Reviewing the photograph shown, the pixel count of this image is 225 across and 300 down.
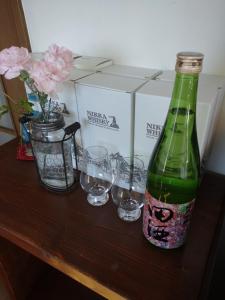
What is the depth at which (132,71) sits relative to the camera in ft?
2.06

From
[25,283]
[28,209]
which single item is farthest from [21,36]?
[25,283]

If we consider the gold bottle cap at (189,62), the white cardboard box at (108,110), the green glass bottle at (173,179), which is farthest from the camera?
the white cardboard box at (108,110)

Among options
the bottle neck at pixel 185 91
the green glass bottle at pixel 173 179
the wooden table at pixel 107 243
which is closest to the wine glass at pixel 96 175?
the wooden table at pixel 107 243

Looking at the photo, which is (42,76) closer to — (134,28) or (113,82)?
(113,82)

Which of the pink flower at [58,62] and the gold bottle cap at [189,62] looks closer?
the gold bottle cap at [189,62]

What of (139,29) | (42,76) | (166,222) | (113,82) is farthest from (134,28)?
(166,222)

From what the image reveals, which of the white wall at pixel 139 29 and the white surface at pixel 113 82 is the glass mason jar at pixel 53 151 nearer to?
the white surface at pixel 113 82

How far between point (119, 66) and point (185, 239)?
1.60ft

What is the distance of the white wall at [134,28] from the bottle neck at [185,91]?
0.27m

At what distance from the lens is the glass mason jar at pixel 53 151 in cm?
54

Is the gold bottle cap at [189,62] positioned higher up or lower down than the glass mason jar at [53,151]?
higher up

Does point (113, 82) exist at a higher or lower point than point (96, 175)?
higher

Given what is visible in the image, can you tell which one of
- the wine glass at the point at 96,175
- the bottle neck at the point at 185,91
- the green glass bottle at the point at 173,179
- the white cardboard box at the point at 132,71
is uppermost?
the bottle neck at the point at 185,91

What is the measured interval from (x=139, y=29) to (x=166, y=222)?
0.49 meters
